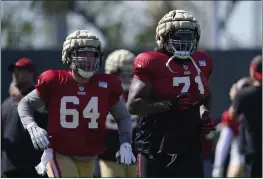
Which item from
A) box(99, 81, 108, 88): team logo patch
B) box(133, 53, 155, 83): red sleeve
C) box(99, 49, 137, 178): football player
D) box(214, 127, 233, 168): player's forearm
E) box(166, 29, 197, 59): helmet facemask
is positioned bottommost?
box(214, 127, 233, 168): player's forearm

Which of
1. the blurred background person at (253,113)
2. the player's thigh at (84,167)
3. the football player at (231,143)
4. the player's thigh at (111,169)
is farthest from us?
the football player at (231,143)

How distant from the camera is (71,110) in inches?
273

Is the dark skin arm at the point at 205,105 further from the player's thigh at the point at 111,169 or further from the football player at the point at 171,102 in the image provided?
the player's thigh at the point at 111,169

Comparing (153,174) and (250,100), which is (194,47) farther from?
(250,100)

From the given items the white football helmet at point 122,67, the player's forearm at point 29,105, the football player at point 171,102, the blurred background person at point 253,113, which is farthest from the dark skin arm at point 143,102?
the blurred background person at point 253,113

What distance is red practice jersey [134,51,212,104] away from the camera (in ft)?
22.2

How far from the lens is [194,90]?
6.85 m

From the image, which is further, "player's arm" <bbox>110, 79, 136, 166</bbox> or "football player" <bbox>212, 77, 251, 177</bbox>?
"football player" <bbox>212, 77, 251, 177</bbox>

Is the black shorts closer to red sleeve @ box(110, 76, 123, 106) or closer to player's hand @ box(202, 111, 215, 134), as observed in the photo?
player's hand @ box(202, 111, 215, 134)

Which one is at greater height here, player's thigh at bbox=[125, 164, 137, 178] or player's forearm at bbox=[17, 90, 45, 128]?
player's forearm at bbox=[17, 90, 45, 128]

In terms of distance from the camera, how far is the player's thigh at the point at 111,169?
8706 millimetres

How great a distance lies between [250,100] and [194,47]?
225cm

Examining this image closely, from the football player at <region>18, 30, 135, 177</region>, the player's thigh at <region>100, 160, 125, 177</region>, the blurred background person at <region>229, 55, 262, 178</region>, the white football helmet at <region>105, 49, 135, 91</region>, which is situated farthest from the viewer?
the white football helmet at <region>105, 49, 135, 91</region>

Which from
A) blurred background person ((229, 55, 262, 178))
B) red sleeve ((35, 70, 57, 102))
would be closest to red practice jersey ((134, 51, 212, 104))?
red sleeve ((35, 70, 57, 102))
